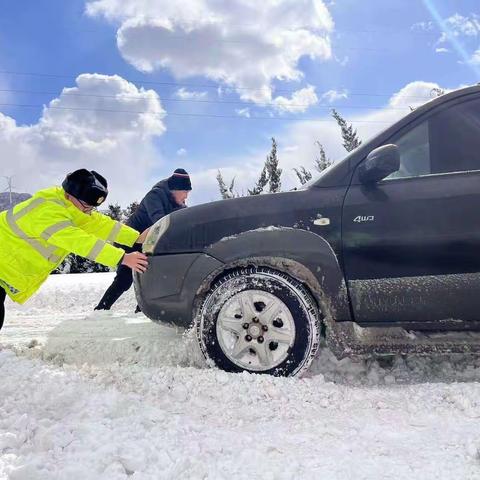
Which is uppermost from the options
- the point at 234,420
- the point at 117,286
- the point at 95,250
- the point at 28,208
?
the point at 28,208

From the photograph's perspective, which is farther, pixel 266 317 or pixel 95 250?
pixel 95 250

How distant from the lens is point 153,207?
238 inches

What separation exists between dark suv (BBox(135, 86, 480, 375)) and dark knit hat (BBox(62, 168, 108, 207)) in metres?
1.17

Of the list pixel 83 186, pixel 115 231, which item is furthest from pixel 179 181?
pixel 83 186

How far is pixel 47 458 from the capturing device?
2002 millimetres

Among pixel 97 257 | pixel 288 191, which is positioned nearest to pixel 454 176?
pixel 288 191

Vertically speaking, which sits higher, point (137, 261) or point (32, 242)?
point (32, 242)

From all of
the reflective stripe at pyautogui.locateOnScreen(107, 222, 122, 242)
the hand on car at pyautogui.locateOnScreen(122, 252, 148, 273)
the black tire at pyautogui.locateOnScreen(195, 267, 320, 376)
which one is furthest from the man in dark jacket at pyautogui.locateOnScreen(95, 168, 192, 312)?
the black tire at pyautogui.locateOnScreen(195, 267, 320, 376)

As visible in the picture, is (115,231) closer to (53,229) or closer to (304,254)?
(53,229)

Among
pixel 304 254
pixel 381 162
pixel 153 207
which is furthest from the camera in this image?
pixel 153 207

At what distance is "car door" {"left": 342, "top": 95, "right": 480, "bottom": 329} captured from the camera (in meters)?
2.94

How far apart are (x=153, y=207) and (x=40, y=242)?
231cm

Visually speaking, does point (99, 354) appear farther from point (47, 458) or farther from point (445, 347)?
point (445, 347)

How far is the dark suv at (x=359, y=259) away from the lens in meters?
2.96
